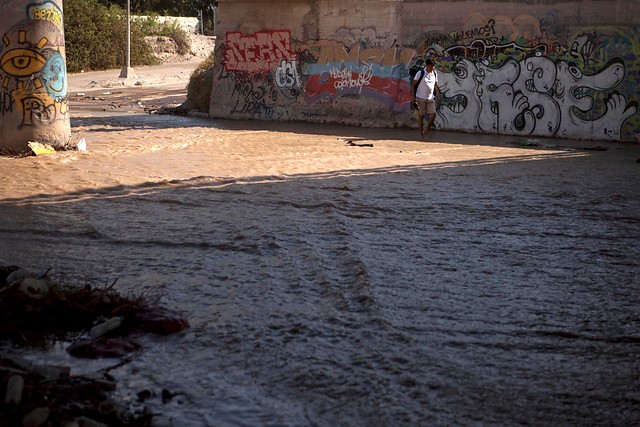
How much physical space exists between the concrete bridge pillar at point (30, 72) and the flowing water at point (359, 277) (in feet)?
2.85

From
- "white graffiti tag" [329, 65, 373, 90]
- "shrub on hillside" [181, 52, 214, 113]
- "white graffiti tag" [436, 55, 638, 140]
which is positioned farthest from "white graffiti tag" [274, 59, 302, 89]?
"white graffiti tag" [436, 55, 638, 140]

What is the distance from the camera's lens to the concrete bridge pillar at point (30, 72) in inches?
527

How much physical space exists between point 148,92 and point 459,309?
88.4 ft

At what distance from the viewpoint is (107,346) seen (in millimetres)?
4891

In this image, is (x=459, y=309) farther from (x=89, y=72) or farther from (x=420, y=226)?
(x=89, y=72)

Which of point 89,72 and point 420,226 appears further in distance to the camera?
point 89,72

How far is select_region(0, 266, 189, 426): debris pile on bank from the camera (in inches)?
150

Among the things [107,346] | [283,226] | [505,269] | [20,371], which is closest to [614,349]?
[505,269]

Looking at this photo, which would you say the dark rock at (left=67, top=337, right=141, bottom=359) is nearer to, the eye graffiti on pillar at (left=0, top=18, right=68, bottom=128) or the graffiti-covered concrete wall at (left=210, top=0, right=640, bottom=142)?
the eye graffiti on pillar at (left=0, top=18, right=68, bottom=128)

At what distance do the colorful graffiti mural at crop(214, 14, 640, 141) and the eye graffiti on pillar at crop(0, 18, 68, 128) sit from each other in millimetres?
8248

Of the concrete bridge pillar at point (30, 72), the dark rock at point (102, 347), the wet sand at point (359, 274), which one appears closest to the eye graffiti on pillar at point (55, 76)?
the concrete bridge pillar at point (30, 72)

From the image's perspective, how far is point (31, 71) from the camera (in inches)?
534

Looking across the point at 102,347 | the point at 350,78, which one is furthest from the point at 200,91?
the point at 102,347

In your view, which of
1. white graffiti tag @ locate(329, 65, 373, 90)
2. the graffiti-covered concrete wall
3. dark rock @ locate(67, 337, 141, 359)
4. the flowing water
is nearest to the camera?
the flowing water
